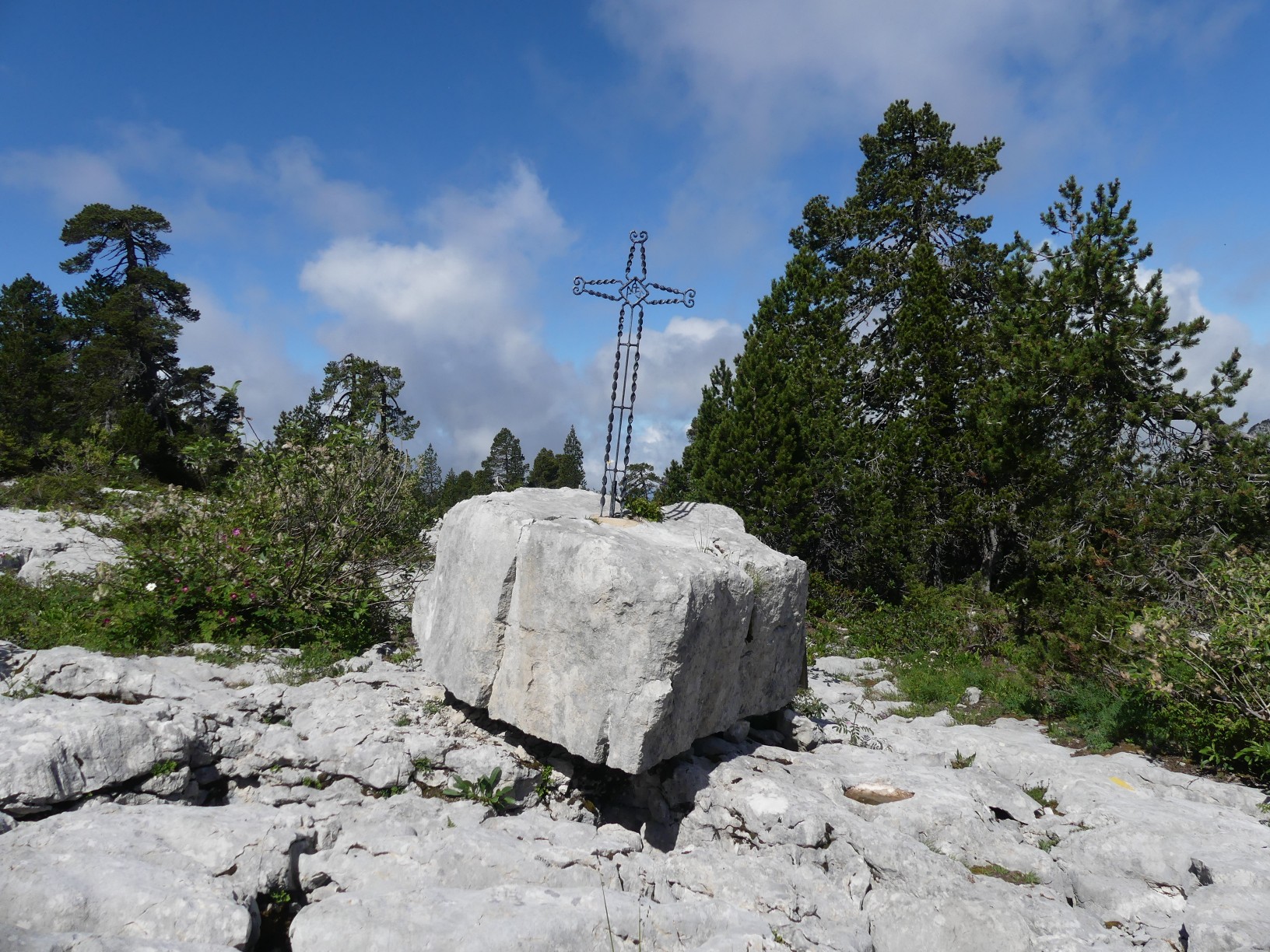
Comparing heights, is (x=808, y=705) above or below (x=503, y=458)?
below

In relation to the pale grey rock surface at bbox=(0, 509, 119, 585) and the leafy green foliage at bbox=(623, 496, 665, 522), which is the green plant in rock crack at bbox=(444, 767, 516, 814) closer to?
the leafy green foliage at bbox=(623, 496, 665, 522)

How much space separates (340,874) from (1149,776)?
8183 millimetres

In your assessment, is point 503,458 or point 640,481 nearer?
point 640,481

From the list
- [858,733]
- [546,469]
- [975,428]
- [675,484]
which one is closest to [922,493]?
[975,428]

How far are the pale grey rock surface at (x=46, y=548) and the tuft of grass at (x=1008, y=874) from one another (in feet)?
37.0

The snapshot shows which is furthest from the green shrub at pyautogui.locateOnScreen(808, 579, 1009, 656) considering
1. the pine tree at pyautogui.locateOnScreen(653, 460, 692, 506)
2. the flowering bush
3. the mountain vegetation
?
the flowering bush

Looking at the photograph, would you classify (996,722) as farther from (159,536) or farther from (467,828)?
(159,536)

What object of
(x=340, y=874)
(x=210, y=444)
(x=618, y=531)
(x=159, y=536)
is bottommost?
(x=340, y=874)

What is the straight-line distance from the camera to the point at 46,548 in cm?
1144

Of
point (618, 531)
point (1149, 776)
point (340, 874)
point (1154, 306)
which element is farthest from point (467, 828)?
point (1154, 306)

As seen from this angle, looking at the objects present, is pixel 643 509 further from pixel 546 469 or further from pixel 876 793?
pixel 546 469

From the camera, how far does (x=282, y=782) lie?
5992 millimetres

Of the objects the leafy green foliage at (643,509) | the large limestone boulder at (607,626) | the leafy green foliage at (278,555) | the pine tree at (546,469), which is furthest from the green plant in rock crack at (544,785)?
the pine tree at (546,469)

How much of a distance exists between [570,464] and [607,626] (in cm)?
3606
